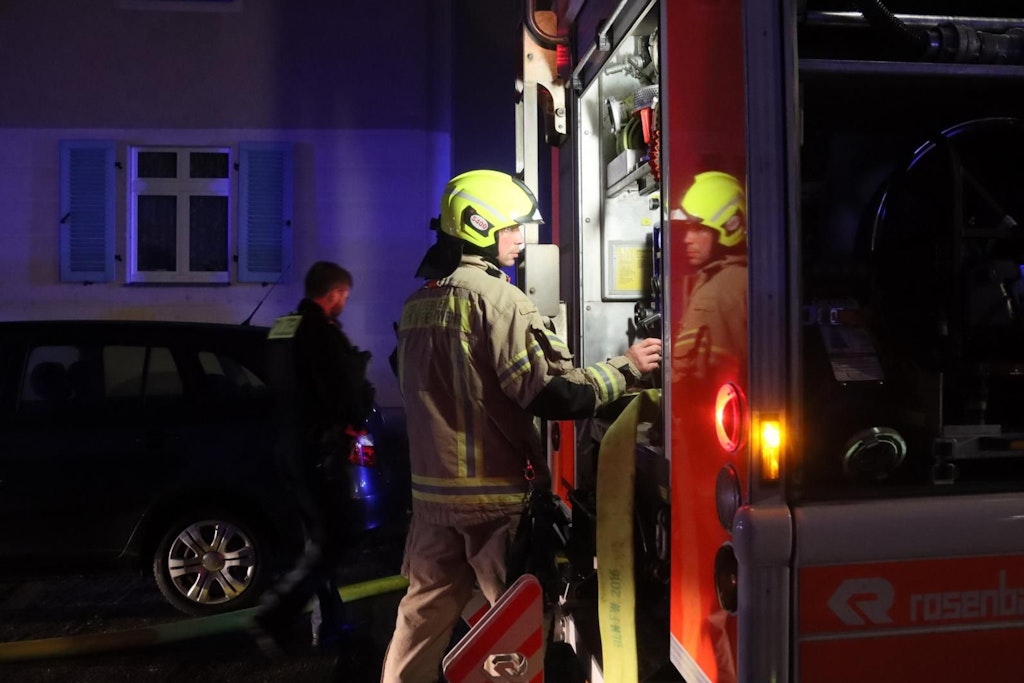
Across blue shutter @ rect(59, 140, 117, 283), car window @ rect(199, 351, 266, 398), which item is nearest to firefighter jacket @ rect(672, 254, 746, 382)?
car window @ rect(199, 351, 266, 398)

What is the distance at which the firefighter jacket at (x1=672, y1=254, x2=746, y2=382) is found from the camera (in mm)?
1776

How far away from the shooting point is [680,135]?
205cm

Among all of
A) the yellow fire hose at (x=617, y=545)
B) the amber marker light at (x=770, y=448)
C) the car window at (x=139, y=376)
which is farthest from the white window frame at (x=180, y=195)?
the amber marker light at (x=770, y=448)

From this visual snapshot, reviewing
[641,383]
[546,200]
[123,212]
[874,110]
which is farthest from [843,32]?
[123,212]

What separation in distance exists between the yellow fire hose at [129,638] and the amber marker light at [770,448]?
156 inches

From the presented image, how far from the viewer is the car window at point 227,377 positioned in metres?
5.13

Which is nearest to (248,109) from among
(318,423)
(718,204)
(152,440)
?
(152,440)

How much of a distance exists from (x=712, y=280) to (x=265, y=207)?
28.3 feet

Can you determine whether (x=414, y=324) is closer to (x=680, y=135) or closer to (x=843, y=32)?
(x=680, y=135)

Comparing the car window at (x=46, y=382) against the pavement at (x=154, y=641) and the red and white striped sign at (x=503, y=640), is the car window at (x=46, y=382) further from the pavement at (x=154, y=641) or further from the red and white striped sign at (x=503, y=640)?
the red and white striped sign at (x=503, y=640)

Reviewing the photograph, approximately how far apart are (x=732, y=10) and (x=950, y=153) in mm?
655

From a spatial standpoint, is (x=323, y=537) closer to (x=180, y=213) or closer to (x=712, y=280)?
(x=712, y=280)

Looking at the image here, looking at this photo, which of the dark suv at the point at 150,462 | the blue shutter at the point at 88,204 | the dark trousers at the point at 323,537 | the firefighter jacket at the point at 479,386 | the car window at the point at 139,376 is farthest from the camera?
the blue shutter at the point at 88,204

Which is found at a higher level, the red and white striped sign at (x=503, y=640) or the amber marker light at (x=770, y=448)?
the amber marker light at (x=770, y=448)
